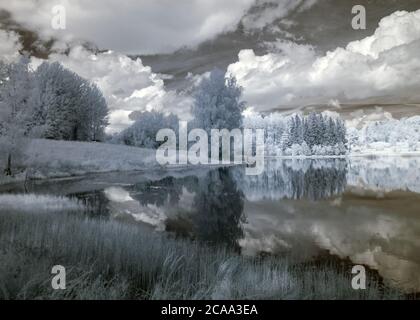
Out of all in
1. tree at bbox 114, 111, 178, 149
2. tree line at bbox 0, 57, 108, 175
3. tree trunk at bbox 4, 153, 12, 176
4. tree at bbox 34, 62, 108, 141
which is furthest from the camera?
tree at bbox 114, 111, 178, 149

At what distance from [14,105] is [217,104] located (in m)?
28.6

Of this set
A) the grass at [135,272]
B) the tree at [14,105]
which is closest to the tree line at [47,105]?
the tree at [14,105]

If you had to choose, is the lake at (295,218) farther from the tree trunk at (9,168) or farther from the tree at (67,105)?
the tree at (67,105)

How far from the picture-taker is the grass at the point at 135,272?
4.42m

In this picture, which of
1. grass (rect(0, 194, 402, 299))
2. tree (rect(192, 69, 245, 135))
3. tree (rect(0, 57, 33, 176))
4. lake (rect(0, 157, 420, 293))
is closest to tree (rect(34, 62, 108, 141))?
tree (rect(192, 69, 245, 135))

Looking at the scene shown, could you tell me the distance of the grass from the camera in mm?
4418

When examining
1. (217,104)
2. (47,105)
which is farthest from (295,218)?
(217,104)

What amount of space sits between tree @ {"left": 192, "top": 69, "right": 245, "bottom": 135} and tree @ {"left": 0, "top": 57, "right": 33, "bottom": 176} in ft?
88.1

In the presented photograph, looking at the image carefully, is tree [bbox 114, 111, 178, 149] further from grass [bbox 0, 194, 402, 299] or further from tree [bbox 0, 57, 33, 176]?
grass [bbox 0, 194, 402, 299]

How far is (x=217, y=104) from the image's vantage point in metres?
46.9

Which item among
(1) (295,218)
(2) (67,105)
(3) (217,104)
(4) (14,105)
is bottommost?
(1) (295,218)

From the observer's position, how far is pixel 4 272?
435cm

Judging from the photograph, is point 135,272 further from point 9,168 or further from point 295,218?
point 9,168

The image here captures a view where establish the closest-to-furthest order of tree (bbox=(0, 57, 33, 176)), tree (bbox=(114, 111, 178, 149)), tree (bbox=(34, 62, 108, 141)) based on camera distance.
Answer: tree (bbox=(0, 57, 33, 176)), tree (bbox=(34, 62, 108, 141)), tree (bbox=(114, 111, 178, 149))
